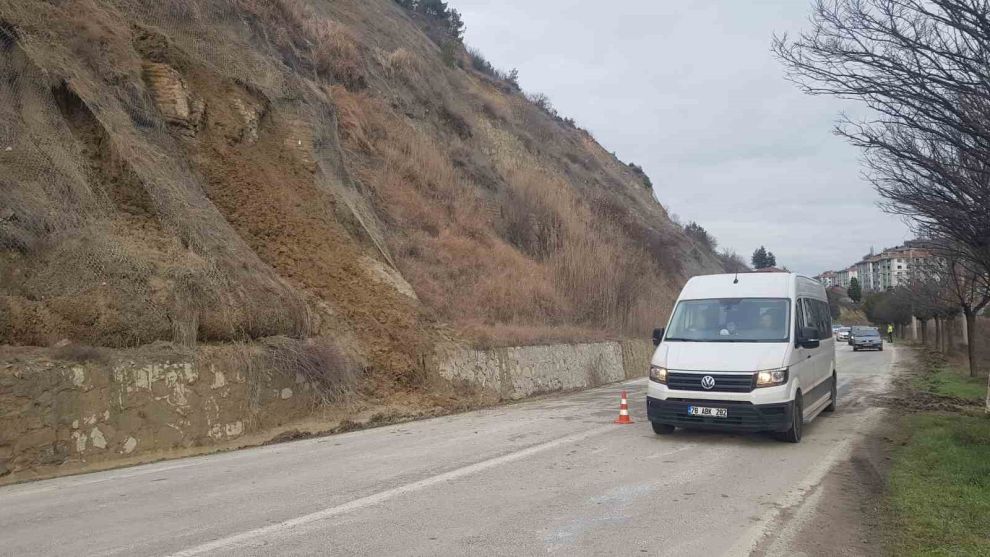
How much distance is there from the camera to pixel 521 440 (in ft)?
34.1

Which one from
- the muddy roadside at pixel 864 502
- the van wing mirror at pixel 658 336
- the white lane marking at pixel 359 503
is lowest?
the muddy roadside at pixel 864 502

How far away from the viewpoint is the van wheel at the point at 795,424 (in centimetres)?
968

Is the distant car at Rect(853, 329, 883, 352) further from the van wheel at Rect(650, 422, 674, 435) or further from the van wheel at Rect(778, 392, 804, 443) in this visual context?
the van wheel at Rect(650, 422, 674, 435)

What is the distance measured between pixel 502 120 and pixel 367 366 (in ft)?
106

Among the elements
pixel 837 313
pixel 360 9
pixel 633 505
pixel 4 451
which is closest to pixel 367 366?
pixel 4 451

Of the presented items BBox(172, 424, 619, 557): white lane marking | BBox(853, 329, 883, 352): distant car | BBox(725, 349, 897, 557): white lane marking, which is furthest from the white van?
BBox(853, 329, 883, 352): distant car

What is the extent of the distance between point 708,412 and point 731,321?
5.66 feet

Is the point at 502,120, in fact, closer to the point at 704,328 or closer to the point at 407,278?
the point at 407,278

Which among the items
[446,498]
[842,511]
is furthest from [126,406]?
[842,511]

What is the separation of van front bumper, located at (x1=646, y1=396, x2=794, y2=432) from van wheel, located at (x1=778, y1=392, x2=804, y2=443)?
0.24 m

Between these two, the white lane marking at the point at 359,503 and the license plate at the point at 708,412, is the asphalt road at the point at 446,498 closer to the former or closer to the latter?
the white lane marking at the point at 359,503

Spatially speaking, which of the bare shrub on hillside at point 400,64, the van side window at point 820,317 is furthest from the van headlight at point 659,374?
the bare shrub on hillside at point 400,64

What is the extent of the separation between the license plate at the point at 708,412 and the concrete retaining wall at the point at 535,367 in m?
8.24

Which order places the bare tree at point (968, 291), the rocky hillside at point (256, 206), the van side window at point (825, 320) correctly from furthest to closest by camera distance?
the bare tree at point (968, 291) < the van side window at point (825, 320) < the rocky hillside at point (256, 206)
